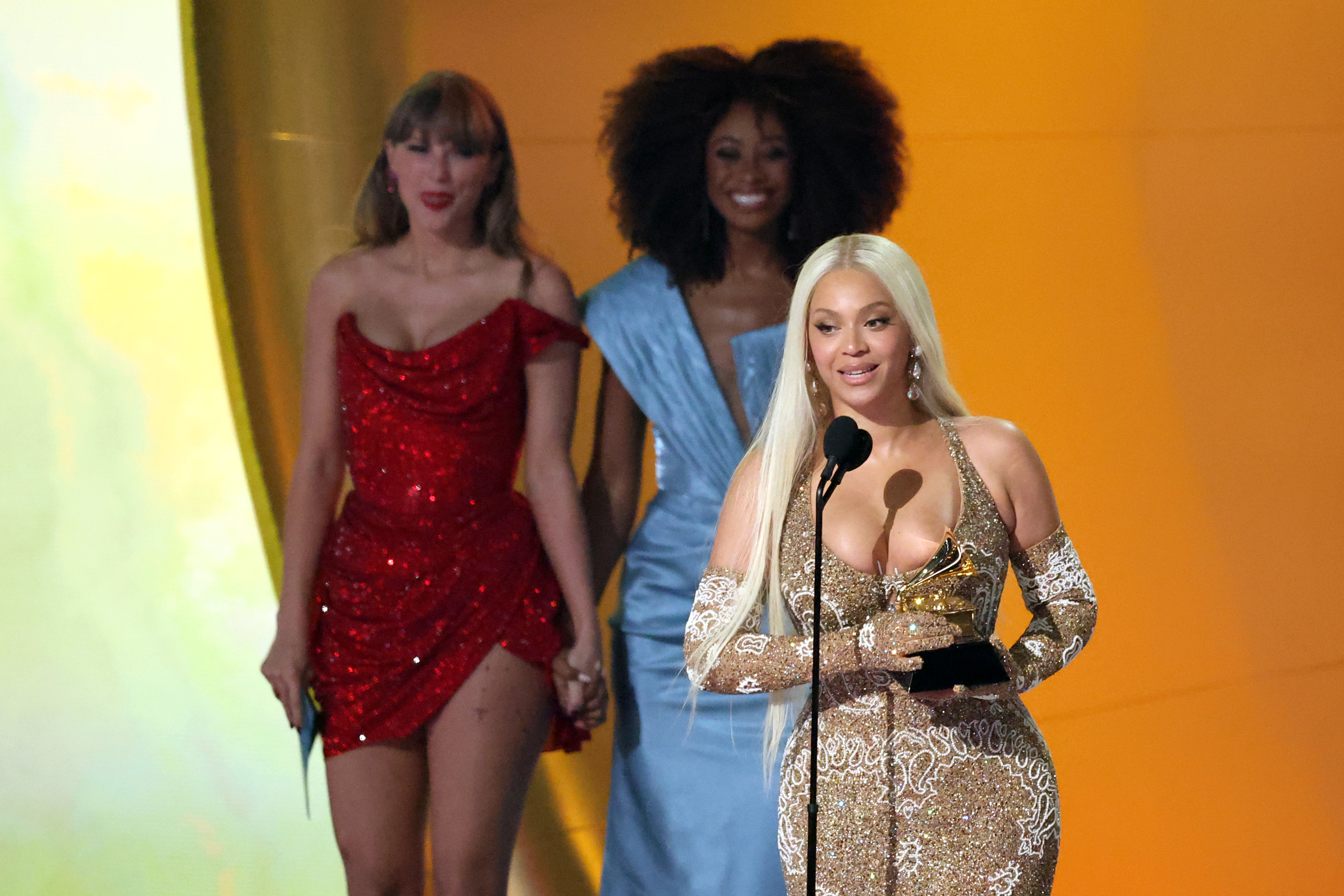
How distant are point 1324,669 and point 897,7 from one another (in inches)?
90.1

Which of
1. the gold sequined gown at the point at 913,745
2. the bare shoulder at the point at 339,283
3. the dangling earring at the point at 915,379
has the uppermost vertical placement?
the bare shoulder at the point at 339,283

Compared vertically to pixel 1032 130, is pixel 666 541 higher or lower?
lower

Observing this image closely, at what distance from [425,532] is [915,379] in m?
1.31

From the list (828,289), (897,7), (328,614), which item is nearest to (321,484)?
(328,614)

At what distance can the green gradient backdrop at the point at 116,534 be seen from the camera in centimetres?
397

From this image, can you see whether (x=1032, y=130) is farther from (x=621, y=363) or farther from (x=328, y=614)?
(x=328, y=614)

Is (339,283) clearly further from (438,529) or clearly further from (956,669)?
(956,669)

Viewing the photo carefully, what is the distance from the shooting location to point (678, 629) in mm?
3627

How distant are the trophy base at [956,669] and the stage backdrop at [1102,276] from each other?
1.78m

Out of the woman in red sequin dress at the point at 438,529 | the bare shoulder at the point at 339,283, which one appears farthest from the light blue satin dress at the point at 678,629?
the bare shoulder at the point at 339,283

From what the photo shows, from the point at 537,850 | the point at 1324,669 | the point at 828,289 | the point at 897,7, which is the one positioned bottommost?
the point at 537,850

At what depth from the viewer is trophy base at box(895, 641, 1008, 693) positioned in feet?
7.14

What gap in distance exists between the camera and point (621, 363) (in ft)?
11.8

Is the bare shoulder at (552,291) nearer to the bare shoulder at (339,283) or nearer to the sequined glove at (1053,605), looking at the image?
the bare shoulder at (339,283)
